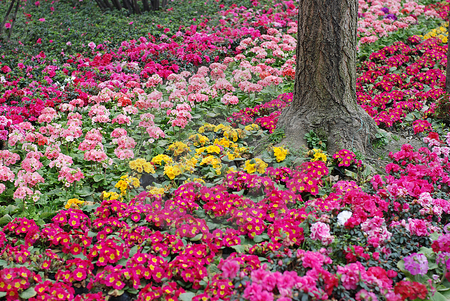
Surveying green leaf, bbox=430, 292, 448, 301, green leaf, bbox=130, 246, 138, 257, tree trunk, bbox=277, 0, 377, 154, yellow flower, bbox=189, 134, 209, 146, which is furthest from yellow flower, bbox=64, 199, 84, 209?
green leaf, bbox=430, 292, 448, 301

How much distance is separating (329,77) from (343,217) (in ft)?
6.00

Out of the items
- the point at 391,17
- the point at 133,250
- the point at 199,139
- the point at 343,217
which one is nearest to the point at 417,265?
the point at 343,217

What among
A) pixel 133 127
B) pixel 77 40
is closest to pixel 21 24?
pixel 77 40

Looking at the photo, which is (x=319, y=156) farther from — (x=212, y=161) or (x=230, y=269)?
(x=230, y=269)

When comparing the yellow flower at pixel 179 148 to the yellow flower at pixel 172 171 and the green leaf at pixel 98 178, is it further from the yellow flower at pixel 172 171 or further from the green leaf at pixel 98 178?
the green leaf at pixel 98 178

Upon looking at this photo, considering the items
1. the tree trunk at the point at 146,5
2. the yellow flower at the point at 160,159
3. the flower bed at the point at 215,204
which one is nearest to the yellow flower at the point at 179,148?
the flower bed at the point at 215,204

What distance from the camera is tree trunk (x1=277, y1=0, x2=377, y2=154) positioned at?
157 inches

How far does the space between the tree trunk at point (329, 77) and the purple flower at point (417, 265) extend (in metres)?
1.78

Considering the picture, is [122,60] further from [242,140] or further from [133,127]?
[242,140]

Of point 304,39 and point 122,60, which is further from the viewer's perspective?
point 122,60

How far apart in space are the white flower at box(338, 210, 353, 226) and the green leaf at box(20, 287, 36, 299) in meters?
2.21

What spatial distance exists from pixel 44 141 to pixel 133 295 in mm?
2338

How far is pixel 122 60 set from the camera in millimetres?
7289

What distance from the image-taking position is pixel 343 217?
2826 millimetres
